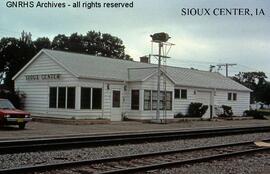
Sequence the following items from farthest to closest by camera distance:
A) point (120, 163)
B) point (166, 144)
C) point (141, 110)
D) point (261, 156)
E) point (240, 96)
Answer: point (240, 96) < point (141, 110) < point (166, 144) < point (261, 156) < point (120, 163)

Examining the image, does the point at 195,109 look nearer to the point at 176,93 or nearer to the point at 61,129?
the point at 176,93

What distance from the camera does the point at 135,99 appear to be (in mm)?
33031

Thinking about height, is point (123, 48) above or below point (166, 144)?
above

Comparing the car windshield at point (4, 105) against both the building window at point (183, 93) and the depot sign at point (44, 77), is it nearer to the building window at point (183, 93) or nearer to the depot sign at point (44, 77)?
the depot sign at point (44, 77)

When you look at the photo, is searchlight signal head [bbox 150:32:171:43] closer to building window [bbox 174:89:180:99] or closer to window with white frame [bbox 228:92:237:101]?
building window [bbox 174:89:180:99]

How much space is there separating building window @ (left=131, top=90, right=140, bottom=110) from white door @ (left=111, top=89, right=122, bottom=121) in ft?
3.44

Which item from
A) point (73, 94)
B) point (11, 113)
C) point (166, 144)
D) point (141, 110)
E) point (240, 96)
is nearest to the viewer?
point (166, 144)

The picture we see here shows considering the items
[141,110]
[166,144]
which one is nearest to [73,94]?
[141,110]

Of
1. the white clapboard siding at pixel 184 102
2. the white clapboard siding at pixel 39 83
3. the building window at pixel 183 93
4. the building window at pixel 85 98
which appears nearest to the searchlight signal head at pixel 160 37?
the white clapboard siding at pixel 184 102

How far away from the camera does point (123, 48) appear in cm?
7912

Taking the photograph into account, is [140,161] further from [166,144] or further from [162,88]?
[162,88]

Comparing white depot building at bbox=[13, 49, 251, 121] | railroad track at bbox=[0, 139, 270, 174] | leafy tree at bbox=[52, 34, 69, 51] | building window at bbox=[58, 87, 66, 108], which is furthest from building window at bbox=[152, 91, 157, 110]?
leafy tree at bbox=[52, 34, 69, 51]

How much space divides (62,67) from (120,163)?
1868 cm

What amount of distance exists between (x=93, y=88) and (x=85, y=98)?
923mm
